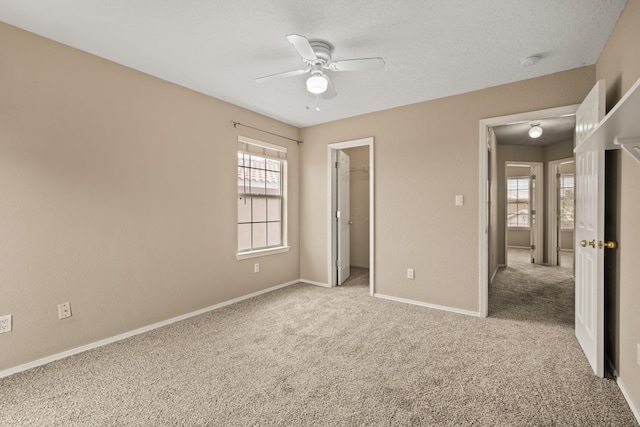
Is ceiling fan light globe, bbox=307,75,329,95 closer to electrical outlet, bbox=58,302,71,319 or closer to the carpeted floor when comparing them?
the carpeted floor

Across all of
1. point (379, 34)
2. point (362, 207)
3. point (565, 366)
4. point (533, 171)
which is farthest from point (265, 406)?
point (533, 171)

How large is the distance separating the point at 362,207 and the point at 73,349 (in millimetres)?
4735

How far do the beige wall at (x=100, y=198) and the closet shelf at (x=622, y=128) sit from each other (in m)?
3.29

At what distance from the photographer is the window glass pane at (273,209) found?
4383 millimetres

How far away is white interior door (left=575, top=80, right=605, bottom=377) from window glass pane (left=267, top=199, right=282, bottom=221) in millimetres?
3478

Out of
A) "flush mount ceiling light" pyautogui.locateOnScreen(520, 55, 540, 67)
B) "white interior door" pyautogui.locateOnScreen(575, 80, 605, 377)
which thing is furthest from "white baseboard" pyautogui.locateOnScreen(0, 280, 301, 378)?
"flush mount ceiling light" pyautogui.locateOnScreen(520, 55, 540, 67)

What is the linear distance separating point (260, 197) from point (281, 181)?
0.52 meters

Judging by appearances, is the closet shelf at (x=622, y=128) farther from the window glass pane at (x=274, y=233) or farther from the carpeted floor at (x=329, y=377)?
the window glass pane at (x=274, y=233)

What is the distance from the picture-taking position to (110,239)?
2.67 metres

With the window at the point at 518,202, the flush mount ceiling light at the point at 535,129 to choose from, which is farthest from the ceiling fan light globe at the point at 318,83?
the window at the point at 518,202

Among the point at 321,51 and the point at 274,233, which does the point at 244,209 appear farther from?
the point at 321,51

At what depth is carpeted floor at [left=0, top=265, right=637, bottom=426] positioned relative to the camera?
1.73 metres

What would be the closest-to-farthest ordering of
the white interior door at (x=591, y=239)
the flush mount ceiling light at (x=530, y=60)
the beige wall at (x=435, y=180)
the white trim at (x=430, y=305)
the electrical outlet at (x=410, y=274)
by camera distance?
the white interior door at (x=591, y=239) < the flush mount ceiling light at (x=530, y=60) < the beige wall at (x=435, y=180) < the white trim at (x=430, y=305) < the electrical outlet at (x=410, y=274)

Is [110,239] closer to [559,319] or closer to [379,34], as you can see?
[379,34]
